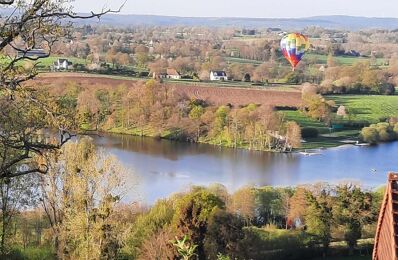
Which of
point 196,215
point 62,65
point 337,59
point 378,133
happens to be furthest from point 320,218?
point 337,59

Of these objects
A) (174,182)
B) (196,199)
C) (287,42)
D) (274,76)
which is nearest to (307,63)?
(274,76)

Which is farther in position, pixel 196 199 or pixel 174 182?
pixel 174 182

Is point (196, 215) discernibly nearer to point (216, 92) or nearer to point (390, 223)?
point (390, 223)

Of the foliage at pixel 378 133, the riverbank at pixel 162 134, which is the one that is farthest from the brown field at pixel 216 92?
the foliage at pixel 378 133

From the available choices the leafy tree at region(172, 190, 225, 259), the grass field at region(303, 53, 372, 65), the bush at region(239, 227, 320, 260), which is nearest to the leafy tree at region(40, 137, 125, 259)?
the leafy tree at region(172, 190, 225, 259)

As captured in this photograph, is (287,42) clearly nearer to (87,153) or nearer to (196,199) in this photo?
(196,199)

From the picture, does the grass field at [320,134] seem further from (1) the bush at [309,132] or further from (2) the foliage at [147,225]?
(2) the foliage at [147,225]
